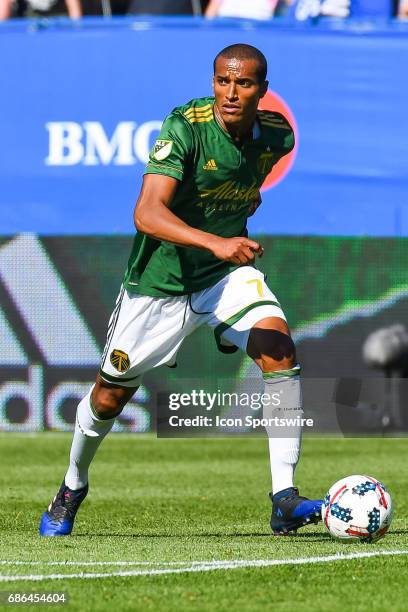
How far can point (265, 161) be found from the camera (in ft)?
24.7

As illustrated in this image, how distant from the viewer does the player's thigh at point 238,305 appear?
7.26 metres

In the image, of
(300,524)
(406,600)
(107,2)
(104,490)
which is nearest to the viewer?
(406,600)

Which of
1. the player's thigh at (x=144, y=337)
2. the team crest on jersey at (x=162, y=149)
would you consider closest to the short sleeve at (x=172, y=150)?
the team crest on jersey at (x=162, y=149)

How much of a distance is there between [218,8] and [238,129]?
9.26 m

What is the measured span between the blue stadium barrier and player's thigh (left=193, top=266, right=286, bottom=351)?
8016 millimetres

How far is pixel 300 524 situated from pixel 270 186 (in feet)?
28.9

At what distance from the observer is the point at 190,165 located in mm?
7266

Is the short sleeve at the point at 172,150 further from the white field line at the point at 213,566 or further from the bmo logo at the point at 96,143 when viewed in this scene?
the bmo logo at the point at 96,143

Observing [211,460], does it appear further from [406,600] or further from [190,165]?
[406,600]

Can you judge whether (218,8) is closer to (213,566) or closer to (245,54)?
(245,54)

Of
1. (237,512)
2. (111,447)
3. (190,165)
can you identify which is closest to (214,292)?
(190,165)

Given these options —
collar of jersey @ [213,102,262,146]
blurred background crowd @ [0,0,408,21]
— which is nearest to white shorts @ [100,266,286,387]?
collar of jersey @ [213,102,262,146]

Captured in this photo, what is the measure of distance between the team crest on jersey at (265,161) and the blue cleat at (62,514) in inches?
81.0

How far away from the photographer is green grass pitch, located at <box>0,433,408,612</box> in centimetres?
539
